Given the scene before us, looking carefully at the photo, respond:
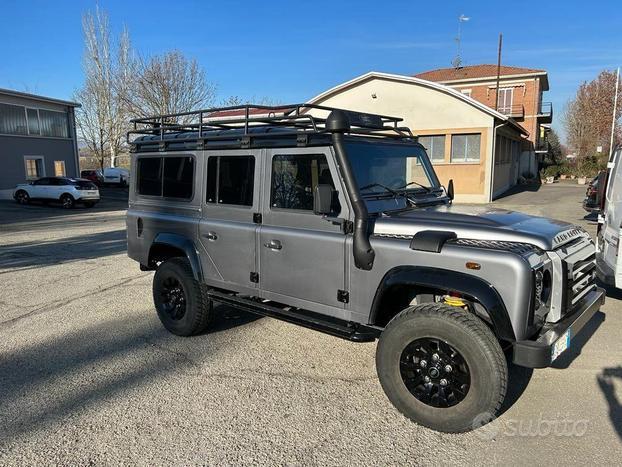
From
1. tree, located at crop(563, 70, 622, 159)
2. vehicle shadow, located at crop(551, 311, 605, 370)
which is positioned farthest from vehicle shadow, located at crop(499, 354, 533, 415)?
tree, located at crop(563, 70, 622, 159)

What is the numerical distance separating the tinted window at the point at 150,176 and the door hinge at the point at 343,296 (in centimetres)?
273

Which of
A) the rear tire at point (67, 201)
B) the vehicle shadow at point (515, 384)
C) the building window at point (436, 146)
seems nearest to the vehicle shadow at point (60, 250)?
the vehicle shadow at point (515, 384)

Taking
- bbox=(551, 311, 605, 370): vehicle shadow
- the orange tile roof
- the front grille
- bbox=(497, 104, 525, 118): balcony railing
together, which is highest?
the orange tile roof

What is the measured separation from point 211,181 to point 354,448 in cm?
293

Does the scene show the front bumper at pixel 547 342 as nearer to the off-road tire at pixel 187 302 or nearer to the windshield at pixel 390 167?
the windshield at pixel 390 167

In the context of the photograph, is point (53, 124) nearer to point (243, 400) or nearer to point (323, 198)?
point (243, 400)

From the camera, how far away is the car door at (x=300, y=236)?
3.81 metres

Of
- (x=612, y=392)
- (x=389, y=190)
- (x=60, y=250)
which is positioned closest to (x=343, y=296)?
(x=389, y=190)

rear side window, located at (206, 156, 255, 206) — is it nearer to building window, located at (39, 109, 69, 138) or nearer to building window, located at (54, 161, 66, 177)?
building window, located at (39, 109, 69, 138)

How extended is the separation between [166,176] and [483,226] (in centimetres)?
354

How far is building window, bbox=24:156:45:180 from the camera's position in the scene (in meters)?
29.6

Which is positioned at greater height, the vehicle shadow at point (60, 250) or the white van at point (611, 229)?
the white van at point (611, 229)

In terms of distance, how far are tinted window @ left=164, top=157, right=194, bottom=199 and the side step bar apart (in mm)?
1154

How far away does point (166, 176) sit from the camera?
5305 mm
